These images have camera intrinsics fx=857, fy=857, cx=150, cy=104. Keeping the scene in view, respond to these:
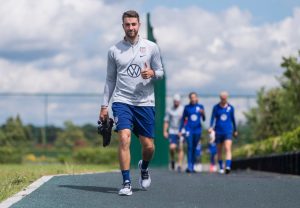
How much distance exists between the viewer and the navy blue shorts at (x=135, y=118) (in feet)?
31.8

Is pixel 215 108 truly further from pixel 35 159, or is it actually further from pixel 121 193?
pixel 35 159

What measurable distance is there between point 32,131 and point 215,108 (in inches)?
840

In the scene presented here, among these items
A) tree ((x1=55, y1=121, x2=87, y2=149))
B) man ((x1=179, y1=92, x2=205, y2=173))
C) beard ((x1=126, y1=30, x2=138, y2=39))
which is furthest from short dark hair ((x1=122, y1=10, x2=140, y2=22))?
tree ((x1=55, y1=121, x2=87, y2=149))

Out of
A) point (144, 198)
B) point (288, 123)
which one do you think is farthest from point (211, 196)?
point (288, 123)

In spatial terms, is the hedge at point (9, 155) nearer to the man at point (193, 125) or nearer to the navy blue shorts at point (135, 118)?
the man at point (193, 125)

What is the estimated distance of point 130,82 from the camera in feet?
31.9

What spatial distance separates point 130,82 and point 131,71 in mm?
125

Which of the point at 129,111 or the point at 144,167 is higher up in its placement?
the point at 129,111

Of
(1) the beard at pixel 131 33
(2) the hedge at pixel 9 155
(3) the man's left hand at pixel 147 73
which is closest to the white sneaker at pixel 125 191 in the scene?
(3) the man's left hand at pixel 147 73

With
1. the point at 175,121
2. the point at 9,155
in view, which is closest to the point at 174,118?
the point at 175,121

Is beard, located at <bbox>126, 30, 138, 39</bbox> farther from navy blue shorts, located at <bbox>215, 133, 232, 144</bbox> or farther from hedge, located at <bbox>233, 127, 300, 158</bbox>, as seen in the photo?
hedge, located at <bbox>233, 127, 300, 158</bbox>

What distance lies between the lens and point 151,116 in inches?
392

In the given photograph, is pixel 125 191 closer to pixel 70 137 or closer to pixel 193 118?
pixel 193 118

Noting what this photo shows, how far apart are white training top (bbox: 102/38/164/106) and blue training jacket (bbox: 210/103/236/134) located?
333 inches
